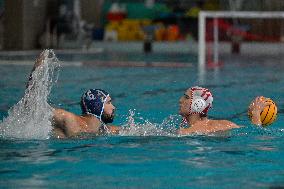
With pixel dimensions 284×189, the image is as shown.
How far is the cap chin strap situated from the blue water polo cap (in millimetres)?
673

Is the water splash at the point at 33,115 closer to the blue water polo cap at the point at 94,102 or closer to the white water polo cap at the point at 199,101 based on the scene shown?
the blue water polo cap at the point at 94,102

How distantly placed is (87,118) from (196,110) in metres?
0.84

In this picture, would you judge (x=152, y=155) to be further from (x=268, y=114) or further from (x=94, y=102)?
(x=268, y=114)

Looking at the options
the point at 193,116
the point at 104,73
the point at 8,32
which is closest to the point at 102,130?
the point at 193,116

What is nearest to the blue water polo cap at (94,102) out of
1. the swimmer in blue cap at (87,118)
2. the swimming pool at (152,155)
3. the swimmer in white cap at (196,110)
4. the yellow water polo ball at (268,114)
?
the swimmer in blue cap at (87,118)

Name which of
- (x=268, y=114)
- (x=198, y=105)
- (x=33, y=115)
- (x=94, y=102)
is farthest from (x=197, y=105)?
(x=33, y=115)

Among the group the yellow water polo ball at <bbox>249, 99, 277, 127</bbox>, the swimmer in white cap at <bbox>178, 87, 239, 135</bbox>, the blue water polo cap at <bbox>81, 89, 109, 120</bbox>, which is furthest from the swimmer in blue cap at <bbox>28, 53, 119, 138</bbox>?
the yellow water polo ball at <bbox>249, 99, 277, 127</bbox>

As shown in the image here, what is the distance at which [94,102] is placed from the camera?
19.9 ft

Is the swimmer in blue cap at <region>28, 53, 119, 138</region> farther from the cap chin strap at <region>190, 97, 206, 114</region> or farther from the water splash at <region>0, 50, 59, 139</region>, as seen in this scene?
the cap chin strap at <region>190, 97, 206, 114</region>

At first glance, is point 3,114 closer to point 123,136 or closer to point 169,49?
point 123,136

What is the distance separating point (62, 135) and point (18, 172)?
1.33 metres

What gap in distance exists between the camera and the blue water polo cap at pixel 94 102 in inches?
239

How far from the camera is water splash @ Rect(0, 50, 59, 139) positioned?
5980mm

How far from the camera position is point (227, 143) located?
612cm
